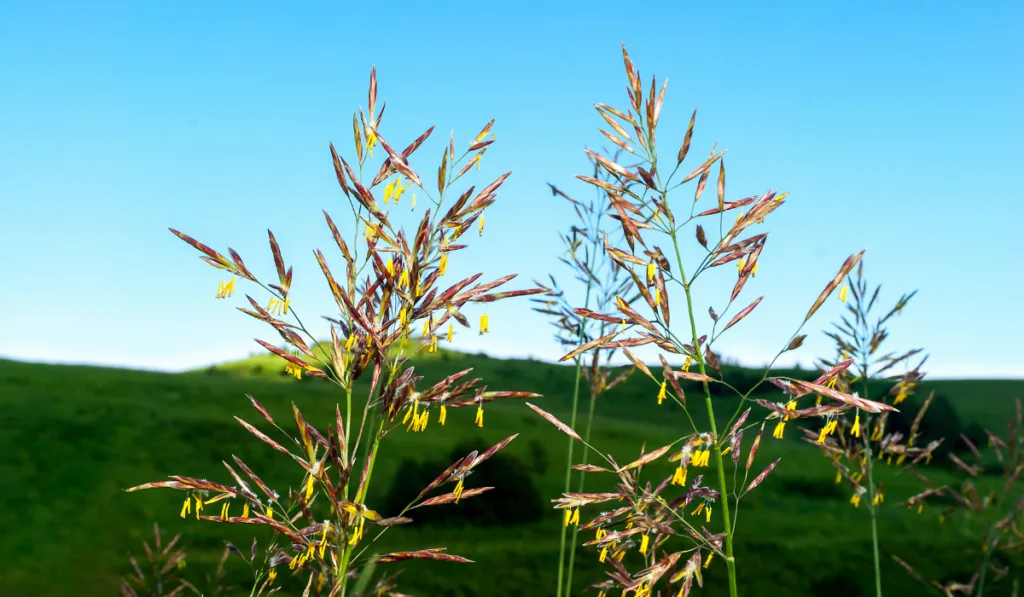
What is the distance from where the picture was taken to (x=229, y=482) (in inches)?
849

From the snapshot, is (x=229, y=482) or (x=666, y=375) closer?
(x=666, y=375)

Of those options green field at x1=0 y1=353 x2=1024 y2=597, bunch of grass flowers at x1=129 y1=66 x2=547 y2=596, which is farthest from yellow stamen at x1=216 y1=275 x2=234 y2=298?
green field at x1=0 y1=353 x2=1024 y2=597

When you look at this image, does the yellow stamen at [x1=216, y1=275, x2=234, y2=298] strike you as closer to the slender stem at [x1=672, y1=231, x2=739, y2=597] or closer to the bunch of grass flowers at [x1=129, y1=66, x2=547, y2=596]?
the bunch of grass flowers at [x1=129, y1=66, x2=547, y2=596]

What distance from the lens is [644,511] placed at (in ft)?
8.46

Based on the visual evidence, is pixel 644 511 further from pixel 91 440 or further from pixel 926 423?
pixel 926 423

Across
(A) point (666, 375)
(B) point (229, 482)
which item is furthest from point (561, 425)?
(B) point (229, 482)

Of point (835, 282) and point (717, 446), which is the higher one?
point (835, 282)

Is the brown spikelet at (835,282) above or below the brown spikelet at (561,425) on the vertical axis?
above

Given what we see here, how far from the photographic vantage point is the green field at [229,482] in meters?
15.9

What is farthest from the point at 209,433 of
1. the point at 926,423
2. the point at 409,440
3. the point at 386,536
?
the point at 926,423

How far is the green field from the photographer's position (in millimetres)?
15875

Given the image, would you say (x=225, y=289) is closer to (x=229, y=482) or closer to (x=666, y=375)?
(x=666, y=375)

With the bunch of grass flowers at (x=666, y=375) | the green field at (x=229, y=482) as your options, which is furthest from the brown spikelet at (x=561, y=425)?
the green field at (x=229, y=482)

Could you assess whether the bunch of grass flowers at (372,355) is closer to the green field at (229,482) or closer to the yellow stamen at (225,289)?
the yellow stamen at (225,289)
